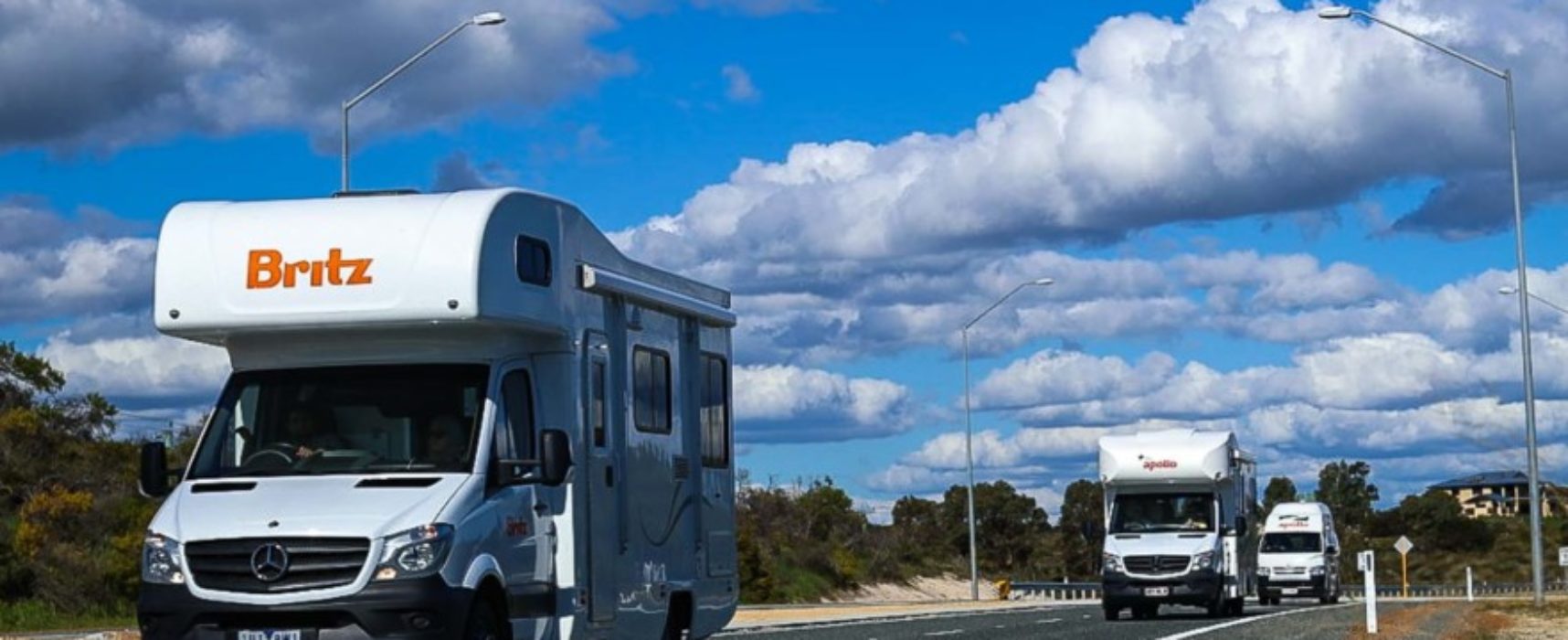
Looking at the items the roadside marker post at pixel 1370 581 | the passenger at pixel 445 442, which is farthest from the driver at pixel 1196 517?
the passenger at pixel 445 442

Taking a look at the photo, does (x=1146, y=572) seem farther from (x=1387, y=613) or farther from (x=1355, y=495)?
(x=1355, y=495)

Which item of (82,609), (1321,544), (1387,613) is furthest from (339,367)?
(1321,544)

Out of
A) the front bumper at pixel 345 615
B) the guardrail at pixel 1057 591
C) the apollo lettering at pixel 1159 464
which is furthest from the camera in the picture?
the guardrail at pixel 1057 591

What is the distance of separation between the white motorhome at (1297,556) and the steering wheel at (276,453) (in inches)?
1697

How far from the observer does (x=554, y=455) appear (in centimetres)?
1482

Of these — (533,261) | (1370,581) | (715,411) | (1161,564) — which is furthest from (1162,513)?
(533,261)

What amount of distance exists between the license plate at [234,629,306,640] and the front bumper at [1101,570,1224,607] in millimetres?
25394

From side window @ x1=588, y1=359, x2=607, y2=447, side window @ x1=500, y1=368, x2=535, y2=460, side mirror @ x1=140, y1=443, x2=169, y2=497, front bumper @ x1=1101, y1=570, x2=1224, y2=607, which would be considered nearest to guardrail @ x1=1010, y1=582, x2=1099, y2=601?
front bumper @ x1=1101, y1=570, x2=1224, y2=607

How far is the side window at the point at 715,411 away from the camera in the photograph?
19.9 m

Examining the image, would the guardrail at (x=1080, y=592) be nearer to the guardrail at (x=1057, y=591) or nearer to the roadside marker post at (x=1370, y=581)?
the guardrail at (x=1057, y=591)

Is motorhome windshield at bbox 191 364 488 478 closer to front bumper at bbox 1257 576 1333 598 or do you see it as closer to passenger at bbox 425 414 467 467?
passenger at bbox 425 414 467 467

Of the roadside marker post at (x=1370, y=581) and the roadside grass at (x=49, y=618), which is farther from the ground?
the roadside marker post at (x=1370, y=581)

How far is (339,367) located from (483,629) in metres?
1.97

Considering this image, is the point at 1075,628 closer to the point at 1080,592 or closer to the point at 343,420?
the point at 343,420
